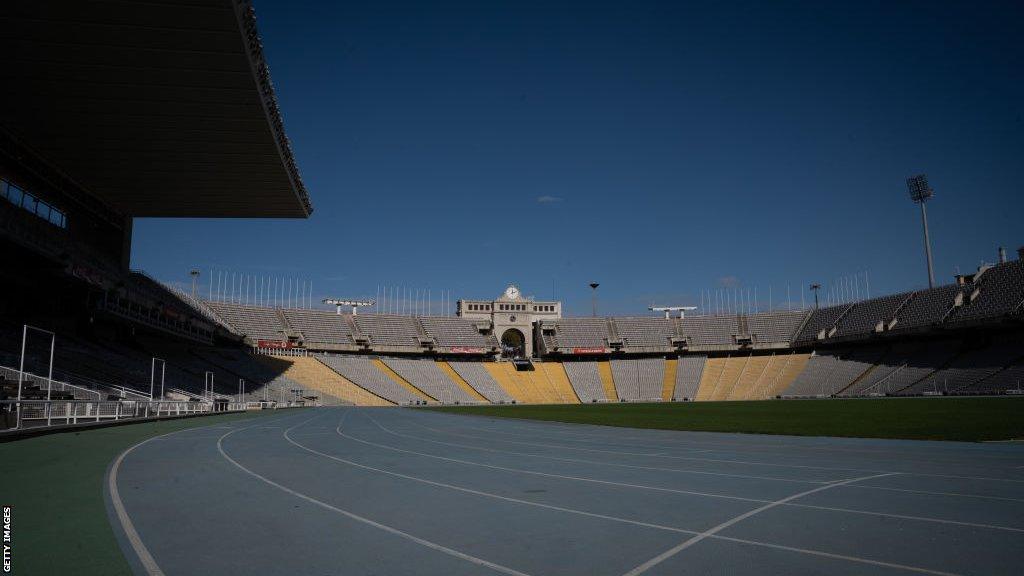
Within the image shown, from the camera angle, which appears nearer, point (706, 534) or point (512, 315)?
point (706, 534)

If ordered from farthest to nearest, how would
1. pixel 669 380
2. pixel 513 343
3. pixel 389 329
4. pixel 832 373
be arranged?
pixel 513 343 → pixel 389 329 → pixel 669 380 → pixel 832 373

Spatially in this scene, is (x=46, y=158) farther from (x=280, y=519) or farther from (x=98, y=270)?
(x=280, y=519)

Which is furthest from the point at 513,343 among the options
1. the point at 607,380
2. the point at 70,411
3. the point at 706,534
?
the point at 706,534

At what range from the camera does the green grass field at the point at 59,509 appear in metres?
4.43

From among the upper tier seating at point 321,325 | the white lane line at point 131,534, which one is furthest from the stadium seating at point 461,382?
the white lane line at point 131,534

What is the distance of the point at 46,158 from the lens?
30.6 metres

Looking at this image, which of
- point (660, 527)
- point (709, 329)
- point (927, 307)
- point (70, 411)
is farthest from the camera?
point (709, 329)

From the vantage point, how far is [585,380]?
242 feet

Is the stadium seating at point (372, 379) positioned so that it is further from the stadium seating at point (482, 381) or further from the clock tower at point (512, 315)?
the clock tower at point (512, 315)

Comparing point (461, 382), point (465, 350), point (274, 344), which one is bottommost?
point (461, 382)

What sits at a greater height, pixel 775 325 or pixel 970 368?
pixel 775 325

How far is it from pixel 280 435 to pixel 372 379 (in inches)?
1844

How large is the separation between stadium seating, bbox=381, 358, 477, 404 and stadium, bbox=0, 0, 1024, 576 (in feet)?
17.0

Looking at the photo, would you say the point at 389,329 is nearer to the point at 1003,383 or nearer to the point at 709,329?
the point at 709,329
